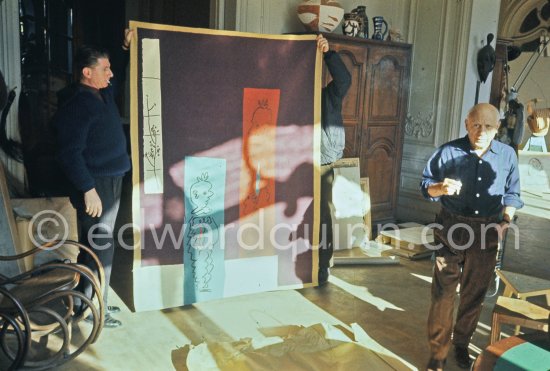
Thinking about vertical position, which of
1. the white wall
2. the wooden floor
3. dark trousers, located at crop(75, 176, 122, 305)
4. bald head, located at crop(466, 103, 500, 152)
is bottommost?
the wooden floor

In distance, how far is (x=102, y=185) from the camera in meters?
3.25

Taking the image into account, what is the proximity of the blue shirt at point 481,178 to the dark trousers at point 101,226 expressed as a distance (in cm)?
182

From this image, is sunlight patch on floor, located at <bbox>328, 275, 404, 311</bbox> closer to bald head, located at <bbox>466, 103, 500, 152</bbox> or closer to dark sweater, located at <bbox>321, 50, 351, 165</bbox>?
dark sweater, located at <bbox>321, 50, 351, 165</bbox>

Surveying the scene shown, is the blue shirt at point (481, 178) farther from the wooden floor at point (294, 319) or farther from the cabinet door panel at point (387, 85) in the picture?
the cabinet door panel at point (387, 85)

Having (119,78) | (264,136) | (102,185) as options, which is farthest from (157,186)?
(119,78)

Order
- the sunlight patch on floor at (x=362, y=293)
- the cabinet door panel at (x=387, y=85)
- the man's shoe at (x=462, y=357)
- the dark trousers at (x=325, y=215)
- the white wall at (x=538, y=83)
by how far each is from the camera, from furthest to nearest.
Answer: the white wall at (x=538, y=83)
the cabinet door panel at (x=387, y=85)
the dark trousers at (x=325, y=215)
the sunlight patch on floor at (x=362, y=293)
the man's shoe at (x=462, y=357)

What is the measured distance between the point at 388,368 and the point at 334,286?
1237 mm

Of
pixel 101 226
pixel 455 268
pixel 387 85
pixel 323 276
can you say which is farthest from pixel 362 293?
pixel 387 85

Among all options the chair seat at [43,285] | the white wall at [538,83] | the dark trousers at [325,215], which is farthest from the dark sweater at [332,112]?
the white wall at [538,83]

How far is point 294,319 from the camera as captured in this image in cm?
347

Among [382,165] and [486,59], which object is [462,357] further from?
[486,59]

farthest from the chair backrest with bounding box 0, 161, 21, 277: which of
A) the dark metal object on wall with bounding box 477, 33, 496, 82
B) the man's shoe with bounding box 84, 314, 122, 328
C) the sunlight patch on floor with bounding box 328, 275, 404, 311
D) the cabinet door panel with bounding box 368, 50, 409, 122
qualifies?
the dark metal object on wall with bounding box 477, 33, 496, 82

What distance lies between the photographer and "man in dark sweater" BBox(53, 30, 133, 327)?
3.06m

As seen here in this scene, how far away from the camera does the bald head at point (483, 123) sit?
2721 mm
